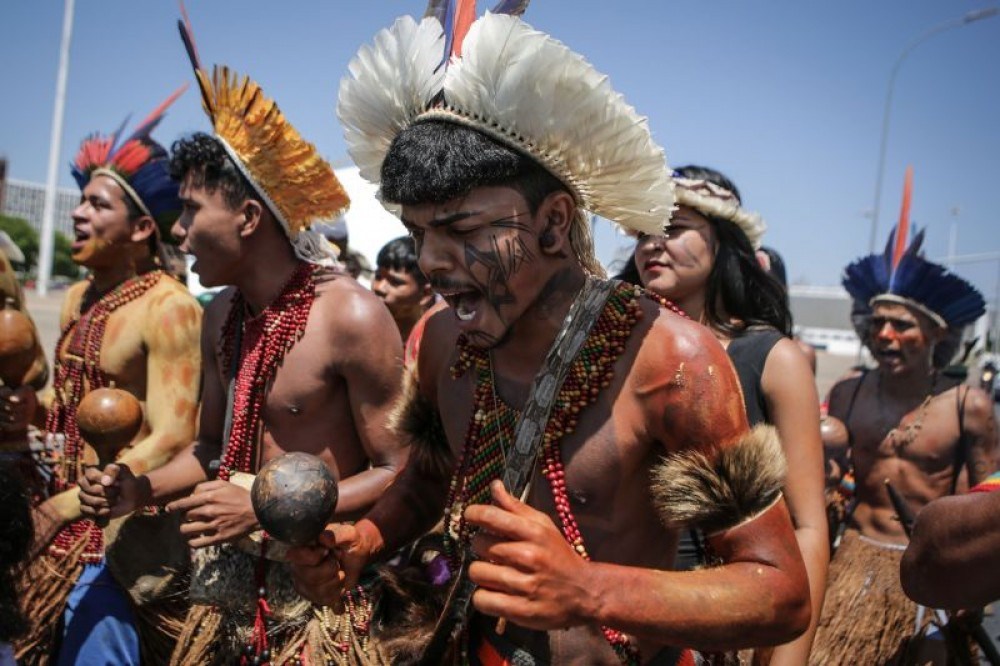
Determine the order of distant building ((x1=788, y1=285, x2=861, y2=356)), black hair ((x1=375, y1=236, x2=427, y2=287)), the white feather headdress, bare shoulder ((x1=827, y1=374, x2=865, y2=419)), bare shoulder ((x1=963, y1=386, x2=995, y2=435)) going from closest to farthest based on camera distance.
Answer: the white feather headdress → bare shoulder ((x1=963, y1=386, x2=995, y2=435)) → bare shoulder ((x1=827, y1=374, x2=865, y2=419)) → black hair ((x1=375, y1=236, x2=427, y2=287)) → distant building ((x1=788, y1=285, x2=861, y2=356))

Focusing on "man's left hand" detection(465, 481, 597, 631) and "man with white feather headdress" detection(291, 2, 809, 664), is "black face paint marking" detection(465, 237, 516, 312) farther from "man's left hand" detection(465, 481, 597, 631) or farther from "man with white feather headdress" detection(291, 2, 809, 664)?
"man's left hand" detection(465, 481, 597, 631)

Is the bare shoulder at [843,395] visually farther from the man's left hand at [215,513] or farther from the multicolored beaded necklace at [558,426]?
the man's left hand at [215,513]

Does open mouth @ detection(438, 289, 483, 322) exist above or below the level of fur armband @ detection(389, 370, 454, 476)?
above

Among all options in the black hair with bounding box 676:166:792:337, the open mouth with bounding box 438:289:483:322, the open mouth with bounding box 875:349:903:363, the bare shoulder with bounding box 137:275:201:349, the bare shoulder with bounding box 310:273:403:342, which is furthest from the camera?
the open mouth with bounding box 875:349:903:363

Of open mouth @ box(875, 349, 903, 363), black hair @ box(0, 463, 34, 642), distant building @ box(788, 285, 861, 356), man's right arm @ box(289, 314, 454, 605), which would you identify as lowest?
distant building @ box(788, 285, 861, 356)

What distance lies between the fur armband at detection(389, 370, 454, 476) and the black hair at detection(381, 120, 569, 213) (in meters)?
0.68

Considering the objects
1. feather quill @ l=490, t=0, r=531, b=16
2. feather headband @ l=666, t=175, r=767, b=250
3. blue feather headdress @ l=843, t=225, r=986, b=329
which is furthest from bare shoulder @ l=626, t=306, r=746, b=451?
blue feather headdress @ l=843, t=225, r=986, b=329

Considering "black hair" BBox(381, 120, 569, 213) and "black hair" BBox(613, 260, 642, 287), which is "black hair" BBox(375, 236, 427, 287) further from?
"black hair" BBox(381, 120, 569, 213)

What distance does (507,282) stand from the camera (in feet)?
6.02

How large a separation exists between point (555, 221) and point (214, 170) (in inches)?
74.1

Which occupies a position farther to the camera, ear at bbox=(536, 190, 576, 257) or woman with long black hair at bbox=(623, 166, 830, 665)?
woman with long black hair at bbox=(623, 166, 830, 665)

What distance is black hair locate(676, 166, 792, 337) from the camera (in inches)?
131

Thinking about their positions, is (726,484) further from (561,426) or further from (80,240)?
(80,240)

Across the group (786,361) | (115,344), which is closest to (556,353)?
(786,361)
